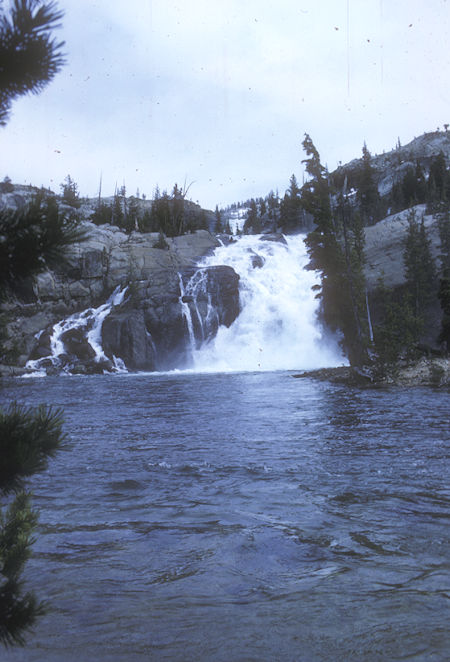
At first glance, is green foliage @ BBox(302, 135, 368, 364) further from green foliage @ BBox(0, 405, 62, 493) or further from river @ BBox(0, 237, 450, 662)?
green foliage @ BBox(0, 405, 62, 493)

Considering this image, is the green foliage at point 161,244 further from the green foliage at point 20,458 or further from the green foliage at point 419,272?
the green foliage at point 20,458

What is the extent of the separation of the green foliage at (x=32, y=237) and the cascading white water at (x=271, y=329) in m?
38.2

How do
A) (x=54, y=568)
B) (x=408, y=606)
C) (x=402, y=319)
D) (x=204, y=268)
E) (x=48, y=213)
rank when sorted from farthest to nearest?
(x=204, y=268) < (x=402, y=319) < (x=54, y=568) < (x=408, y=606) < (x=48, y=213)

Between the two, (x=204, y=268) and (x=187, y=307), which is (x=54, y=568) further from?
(x=204, y=268)

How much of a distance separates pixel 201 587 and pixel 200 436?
7.93 metres

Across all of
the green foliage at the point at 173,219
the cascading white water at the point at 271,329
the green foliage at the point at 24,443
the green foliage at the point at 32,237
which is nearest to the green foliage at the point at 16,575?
the green foliage at the point at 24,443

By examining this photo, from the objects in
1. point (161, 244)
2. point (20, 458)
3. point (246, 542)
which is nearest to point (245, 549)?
point (246, 542)

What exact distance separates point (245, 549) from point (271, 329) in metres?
42.9

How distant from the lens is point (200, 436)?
40.2ft

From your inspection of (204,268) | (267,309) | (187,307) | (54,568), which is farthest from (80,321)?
(54,568)

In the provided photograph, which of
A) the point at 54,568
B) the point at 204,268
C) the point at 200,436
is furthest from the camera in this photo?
the point at 204,268

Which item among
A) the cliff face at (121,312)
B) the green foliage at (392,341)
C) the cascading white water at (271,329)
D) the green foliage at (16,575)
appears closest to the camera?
the green foliage at (16,575)

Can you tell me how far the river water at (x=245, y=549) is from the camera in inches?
138

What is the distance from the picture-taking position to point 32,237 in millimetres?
2246
